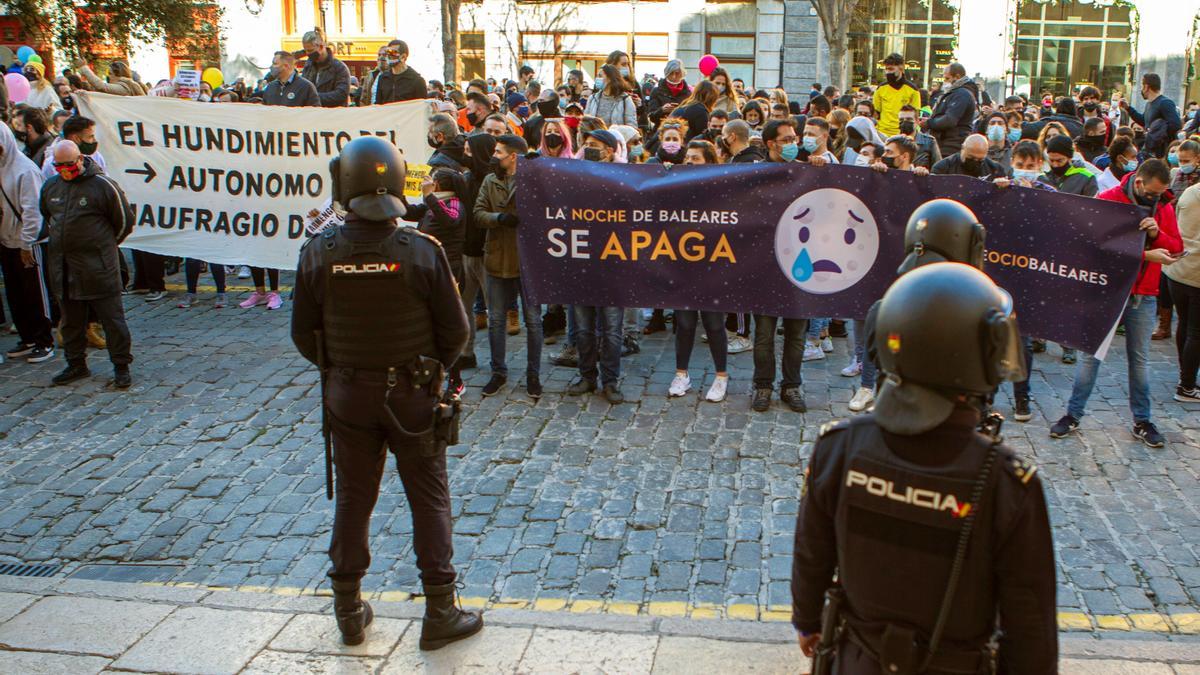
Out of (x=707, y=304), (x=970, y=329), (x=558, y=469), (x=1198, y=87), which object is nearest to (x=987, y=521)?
(x=970, y=329)

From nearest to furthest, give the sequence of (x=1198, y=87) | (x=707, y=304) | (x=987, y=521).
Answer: (x=987, y=521)
(x=707, y=304)
(x=1198, y=87)

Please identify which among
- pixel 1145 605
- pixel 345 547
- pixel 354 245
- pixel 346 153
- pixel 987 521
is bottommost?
pixel 1145 605

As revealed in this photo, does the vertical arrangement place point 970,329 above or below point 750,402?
above

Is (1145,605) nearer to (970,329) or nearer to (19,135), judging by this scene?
(970,329)

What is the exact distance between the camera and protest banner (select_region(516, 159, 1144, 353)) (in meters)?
7.45

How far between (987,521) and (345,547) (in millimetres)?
2972

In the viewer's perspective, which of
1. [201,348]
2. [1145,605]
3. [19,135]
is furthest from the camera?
[19,135]

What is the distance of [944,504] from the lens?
2.75 m

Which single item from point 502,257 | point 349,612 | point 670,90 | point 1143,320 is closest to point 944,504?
point 349,612

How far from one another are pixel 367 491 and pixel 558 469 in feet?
7.77

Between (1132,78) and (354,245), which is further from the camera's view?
(1132,78)

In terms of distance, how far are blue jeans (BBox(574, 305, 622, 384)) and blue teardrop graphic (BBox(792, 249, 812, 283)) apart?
141 centimetres

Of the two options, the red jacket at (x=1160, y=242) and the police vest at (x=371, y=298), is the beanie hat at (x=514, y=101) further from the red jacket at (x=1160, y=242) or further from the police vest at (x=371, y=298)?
the police vest at (x=371, y=298)

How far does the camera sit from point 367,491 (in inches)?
189
